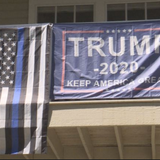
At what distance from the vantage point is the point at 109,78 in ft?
36.1

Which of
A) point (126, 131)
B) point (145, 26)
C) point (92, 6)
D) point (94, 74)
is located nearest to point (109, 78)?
point (94, 74)

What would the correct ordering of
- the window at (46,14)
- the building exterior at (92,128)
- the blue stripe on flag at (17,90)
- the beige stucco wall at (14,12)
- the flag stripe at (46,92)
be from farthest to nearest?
1. the beige stucco wall at (14,12)
2. the window at (46,14)
3. the building exterior at (92,128)
4. the blue stripe on flag at (17,90)
5. the flag stripe at (46,92)

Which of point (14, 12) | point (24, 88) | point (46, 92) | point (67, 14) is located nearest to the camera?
point (46, 92)

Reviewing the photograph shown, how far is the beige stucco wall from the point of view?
1423cm

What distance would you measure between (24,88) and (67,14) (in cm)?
341

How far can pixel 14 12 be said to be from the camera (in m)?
14.3

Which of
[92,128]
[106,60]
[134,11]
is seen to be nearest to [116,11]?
[134,11]

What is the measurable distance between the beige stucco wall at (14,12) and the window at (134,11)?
84.8 inches

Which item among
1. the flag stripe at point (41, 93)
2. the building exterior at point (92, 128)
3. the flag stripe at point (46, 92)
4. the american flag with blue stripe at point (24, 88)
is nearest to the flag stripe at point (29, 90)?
the american flag with blue stripe at point (24, 88)

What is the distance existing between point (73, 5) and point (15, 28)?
2.81 metres

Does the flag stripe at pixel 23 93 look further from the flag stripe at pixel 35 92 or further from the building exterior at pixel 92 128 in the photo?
the building exterior at pixel 92 128

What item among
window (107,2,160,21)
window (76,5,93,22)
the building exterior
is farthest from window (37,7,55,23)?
window (107,2,160,21)

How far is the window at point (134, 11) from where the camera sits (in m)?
13.7

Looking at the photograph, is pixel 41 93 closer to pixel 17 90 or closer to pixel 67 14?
pixel 17 90
